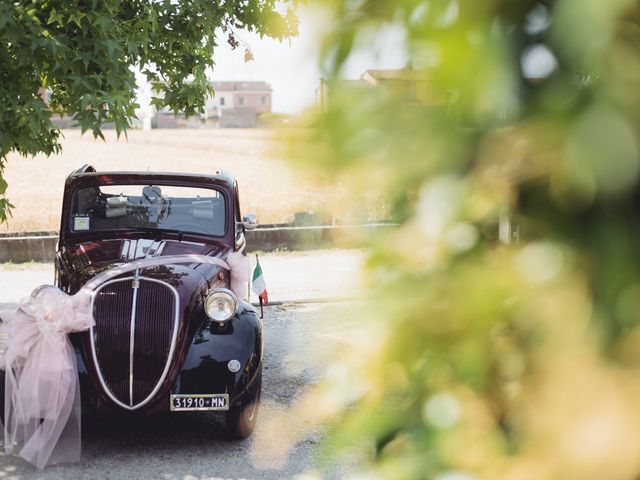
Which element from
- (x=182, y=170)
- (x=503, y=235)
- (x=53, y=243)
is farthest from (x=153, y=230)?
(x=182, y=170)

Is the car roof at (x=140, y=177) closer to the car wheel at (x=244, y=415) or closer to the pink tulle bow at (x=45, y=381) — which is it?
the pink tulle bow at (x=45, y=381)

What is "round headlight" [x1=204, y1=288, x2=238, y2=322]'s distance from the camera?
5066mm

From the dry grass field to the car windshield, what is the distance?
0.47 metres

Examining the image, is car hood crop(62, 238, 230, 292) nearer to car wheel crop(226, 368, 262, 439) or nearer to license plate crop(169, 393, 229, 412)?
license plate crop(169, 393, 229, 412)

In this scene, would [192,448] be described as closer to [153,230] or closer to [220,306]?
[220,306]

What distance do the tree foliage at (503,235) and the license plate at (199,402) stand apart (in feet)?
13.1

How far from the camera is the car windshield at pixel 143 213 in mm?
6305

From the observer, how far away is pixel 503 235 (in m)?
0.96

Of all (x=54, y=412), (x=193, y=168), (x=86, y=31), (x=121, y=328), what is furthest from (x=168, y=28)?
(x=193, y=168)

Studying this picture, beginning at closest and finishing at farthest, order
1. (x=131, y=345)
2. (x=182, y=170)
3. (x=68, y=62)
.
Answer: (x=131, y=345), (x=68, y=62), (x=182, y=170)

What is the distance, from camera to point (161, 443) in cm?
515

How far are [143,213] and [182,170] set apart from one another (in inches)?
819

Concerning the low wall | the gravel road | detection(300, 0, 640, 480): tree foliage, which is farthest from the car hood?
the low wall

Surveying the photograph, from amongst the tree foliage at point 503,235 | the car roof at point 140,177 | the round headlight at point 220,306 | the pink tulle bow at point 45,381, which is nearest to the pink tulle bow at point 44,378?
the pink tulle bow at point 45,381
